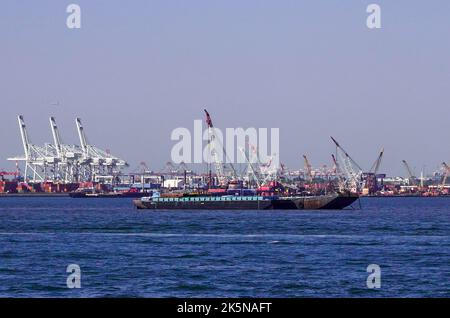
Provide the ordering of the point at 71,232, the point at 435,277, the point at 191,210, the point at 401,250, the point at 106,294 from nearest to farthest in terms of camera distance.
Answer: the point at 106,294
the point at 435,277
the point at 401,250
the point at 71,232
the point at 191,210

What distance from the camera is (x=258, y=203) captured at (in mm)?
144500

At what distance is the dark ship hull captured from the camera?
470 feet

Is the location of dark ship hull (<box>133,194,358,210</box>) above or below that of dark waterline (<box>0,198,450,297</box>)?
above

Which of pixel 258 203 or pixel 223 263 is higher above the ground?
pixel 258 203

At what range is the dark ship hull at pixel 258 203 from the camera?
143 m

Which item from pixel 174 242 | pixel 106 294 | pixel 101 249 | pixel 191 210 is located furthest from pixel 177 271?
pixel 191 210

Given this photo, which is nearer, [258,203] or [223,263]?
[223,263]

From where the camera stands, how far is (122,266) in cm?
3981

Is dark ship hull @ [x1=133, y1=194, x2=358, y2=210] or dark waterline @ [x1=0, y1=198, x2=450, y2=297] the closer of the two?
dark waterline @ [x1=0, y1=198, x2=450, y2=297]

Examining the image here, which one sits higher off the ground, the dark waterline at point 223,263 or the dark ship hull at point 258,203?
the dark ship hull at point 258,203
